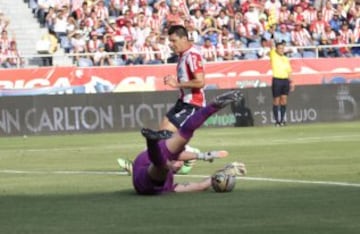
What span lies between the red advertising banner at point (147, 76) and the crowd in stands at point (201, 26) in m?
0.71

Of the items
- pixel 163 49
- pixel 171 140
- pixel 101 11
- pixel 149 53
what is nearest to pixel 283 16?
pixel 163 49

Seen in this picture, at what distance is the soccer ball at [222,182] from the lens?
13914 mm

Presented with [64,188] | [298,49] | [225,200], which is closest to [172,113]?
[64,188]

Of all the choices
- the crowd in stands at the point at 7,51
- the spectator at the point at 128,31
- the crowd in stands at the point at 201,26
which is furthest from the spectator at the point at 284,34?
the crowd in stands at the point at 7,51

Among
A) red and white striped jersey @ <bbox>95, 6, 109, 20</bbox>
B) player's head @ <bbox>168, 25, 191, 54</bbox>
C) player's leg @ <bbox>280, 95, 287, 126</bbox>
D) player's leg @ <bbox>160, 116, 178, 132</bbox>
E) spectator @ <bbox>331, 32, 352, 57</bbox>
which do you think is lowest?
player's leg @ <bbox>280, 95, 287, 126</bbox>

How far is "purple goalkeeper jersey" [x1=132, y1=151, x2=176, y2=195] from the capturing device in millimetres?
13641

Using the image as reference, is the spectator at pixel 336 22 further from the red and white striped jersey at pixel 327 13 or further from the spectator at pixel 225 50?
the spectator at pixel 225 50

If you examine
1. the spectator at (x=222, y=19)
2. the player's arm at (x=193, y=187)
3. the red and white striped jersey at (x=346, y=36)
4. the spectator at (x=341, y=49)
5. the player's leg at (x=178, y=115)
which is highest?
the player's leg at (x=178, y=115)

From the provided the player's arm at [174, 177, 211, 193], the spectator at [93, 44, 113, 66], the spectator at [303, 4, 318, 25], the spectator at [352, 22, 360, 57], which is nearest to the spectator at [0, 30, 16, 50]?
the spectator at [93, 44, 113, 66]

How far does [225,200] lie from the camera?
13023mm

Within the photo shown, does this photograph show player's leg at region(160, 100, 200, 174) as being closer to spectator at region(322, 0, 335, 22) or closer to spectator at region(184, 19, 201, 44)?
spectator at region(184, 19, 201, 44)

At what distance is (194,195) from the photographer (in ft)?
45.2

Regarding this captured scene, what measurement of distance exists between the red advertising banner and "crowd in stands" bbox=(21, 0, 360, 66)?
710mm

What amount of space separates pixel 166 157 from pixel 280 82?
67.6 feet
